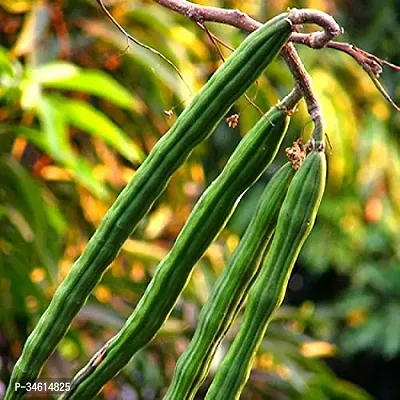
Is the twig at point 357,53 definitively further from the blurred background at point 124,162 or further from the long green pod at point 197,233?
the blurred background at point 124,162

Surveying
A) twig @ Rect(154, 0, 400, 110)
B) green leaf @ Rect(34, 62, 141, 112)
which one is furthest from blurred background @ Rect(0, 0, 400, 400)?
twig @ Rect(154, 0, 400, 110)

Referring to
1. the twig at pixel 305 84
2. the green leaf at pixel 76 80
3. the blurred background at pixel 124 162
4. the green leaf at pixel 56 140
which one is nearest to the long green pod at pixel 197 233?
the twig at pixel 305 84

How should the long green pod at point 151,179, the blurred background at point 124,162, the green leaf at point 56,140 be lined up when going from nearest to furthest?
the long green pod at point 151,179 < the green leaf at point 56,140 < the blurred background at point 124,162

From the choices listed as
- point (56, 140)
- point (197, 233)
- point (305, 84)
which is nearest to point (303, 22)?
point (305, 84)

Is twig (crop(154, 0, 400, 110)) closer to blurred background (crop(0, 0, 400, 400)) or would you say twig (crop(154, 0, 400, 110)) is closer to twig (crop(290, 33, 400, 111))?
twig (crop(290, 33, 400, 111))

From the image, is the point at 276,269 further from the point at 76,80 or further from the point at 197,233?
the point at 76,80

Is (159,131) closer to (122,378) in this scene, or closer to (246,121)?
(246,121)
